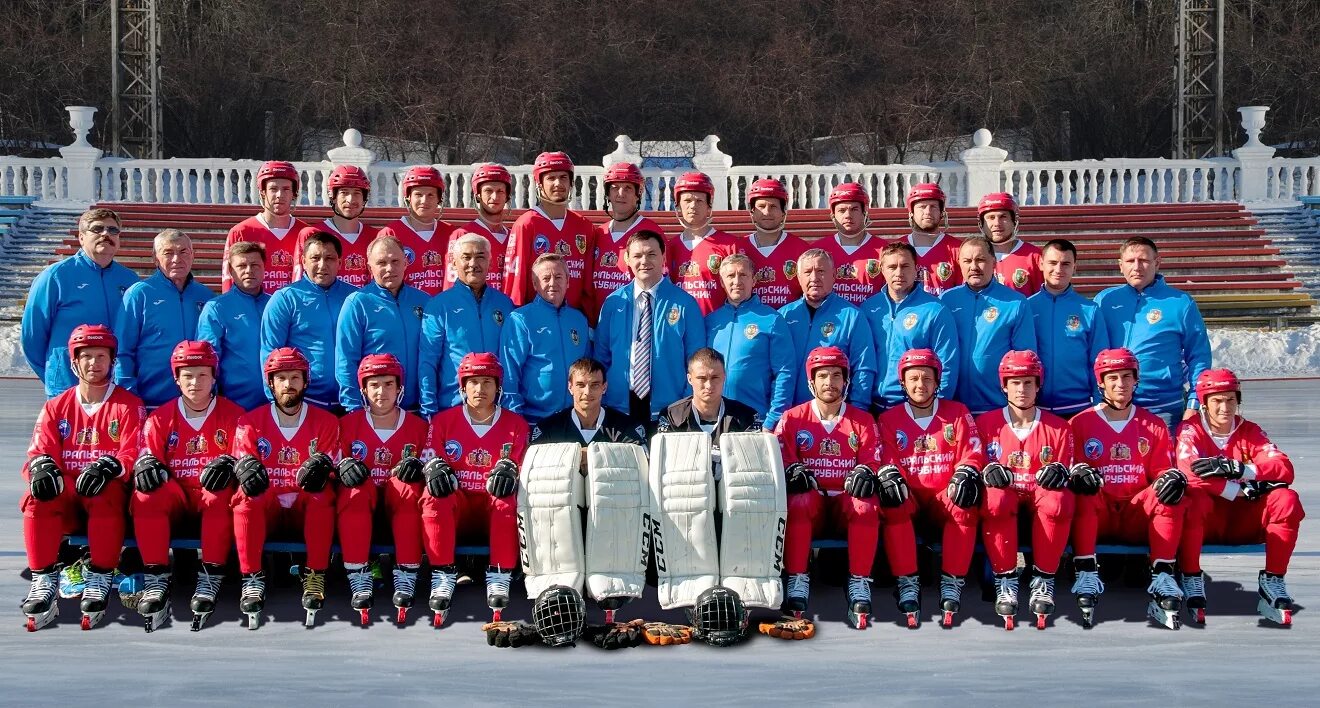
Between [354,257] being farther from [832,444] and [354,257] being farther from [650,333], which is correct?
[832,444]

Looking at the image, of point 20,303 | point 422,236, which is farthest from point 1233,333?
point 20,303

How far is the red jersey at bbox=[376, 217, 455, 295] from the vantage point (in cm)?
731

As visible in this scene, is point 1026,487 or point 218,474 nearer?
point 218,474

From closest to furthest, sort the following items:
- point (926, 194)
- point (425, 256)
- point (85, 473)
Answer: point (85, 473), point (926, 194), point (425, 256)

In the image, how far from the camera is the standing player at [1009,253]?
6973 mm

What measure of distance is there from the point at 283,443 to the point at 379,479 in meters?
0.42

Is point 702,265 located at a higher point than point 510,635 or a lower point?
higher

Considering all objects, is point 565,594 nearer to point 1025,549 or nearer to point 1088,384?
point 1025,549

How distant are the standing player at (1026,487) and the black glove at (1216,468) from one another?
0.49 metres

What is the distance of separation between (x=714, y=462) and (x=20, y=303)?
15486mm

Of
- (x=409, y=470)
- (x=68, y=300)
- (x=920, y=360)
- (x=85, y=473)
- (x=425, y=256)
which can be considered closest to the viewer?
(x=85, y=473)

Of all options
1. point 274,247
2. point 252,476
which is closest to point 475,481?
point 252,476

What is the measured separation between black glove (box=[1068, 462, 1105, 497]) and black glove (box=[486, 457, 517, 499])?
7.16 feet

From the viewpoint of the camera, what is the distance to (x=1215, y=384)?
599cm
